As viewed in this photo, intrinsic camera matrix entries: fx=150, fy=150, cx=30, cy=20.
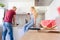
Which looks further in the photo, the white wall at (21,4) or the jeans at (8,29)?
the white wall at (21,4)

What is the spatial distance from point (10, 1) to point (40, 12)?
3.48 ft

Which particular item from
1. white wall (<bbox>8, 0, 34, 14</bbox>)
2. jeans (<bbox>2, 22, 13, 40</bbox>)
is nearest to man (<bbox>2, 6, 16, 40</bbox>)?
jeans (<bbox>2, 22, 13, 40</bbox>)

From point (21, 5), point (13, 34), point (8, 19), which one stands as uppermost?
point (21, 5)

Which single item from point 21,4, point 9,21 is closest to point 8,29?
point 9,21

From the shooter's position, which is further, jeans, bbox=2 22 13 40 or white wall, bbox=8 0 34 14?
white wall, bbox=8 0 34 14

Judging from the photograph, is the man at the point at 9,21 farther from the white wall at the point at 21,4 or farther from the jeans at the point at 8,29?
the white wall at the point at 21,4

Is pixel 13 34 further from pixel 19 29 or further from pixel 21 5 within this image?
pixel 21 5

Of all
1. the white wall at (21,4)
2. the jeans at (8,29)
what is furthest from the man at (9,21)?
the white wall at (21,4)

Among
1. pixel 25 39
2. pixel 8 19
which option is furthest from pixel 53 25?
pixel 8 19

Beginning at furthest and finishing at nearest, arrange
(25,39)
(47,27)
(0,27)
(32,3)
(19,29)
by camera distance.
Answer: (32,3) < (0,27) < (19,29) < (47,27) < (25,39)

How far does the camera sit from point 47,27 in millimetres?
1237

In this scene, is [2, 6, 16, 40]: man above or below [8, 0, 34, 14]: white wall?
below

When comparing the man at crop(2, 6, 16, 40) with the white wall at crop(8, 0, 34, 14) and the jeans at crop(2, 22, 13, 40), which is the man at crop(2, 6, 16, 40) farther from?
the white wall at crop(8, 0, 34, 14)

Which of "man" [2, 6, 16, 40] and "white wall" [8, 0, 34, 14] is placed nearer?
"man" [2, 6, 16, 40]
